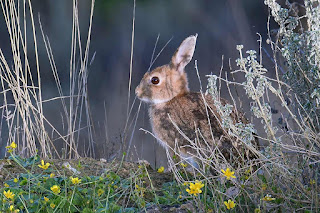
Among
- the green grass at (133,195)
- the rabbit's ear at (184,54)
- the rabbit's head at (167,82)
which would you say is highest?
the rabbit's ear at (184,54)

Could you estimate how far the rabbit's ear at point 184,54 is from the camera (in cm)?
568

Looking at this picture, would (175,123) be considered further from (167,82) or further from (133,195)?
(133,195)

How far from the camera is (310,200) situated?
344 centimetres

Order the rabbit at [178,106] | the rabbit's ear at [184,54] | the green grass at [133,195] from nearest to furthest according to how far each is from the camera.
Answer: the green grass at [133,195]
the rabbit at [178,106]
the rabbit's ear at [184,54]

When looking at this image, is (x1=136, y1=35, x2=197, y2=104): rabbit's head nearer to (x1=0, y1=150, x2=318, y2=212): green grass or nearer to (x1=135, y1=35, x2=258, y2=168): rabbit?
(x1=135, y1=35, x2=258, y2=168): rabbit

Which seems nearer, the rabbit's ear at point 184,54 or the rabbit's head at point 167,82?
the rabbit's ear at point 184,54

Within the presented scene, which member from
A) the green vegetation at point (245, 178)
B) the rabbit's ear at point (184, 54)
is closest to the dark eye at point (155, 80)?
the rabbit's ear at point (184, 54)

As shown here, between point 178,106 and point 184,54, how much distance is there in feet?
1.85

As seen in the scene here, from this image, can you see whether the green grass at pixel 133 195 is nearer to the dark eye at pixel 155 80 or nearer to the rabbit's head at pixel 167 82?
the rabbit's head at pixel 167 82

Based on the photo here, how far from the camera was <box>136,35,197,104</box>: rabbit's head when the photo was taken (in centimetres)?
583

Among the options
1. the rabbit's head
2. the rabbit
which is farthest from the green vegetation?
the rabbit's head

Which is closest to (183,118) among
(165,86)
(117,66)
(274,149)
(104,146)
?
(165,86)

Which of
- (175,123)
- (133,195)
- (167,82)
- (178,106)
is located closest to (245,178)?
(133,195)

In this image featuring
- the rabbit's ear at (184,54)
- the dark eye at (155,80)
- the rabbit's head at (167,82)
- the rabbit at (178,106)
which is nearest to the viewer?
the rabbit at (178,106)
